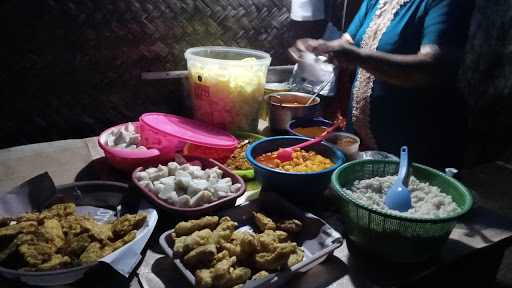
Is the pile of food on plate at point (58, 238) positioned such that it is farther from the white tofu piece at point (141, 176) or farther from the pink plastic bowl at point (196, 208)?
the white tofu piece at point (141, 176)

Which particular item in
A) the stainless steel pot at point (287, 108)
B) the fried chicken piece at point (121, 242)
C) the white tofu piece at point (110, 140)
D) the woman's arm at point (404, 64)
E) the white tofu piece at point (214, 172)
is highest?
the woman's arm at point (404, 64)

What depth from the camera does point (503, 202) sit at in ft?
10.8

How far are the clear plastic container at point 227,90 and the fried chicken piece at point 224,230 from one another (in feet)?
2.50

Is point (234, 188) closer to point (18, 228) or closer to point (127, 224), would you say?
point (127, 224)

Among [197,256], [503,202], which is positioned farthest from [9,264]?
[503,202]

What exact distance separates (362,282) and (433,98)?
1266 millimetres

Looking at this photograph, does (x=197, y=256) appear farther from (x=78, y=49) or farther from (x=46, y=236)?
(x=78, y=49)

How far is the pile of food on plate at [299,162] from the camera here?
135 centimetres

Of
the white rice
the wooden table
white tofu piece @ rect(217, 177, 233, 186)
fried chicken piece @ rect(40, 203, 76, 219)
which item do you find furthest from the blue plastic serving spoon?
fried chicken piece @ rect(40, 203, 76, 219)

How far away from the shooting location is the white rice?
1.06 metres

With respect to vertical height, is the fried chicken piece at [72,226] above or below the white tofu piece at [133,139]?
below

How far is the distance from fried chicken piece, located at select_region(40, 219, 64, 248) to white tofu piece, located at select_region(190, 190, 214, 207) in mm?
361

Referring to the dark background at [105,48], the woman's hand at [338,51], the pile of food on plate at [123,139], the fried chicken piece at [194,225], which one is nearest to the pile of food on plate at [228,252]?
the fried chicken piece at [194,225]


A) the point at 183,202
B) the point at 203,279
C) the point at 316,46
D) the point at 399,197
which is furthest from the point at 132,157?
the point at 316,46
